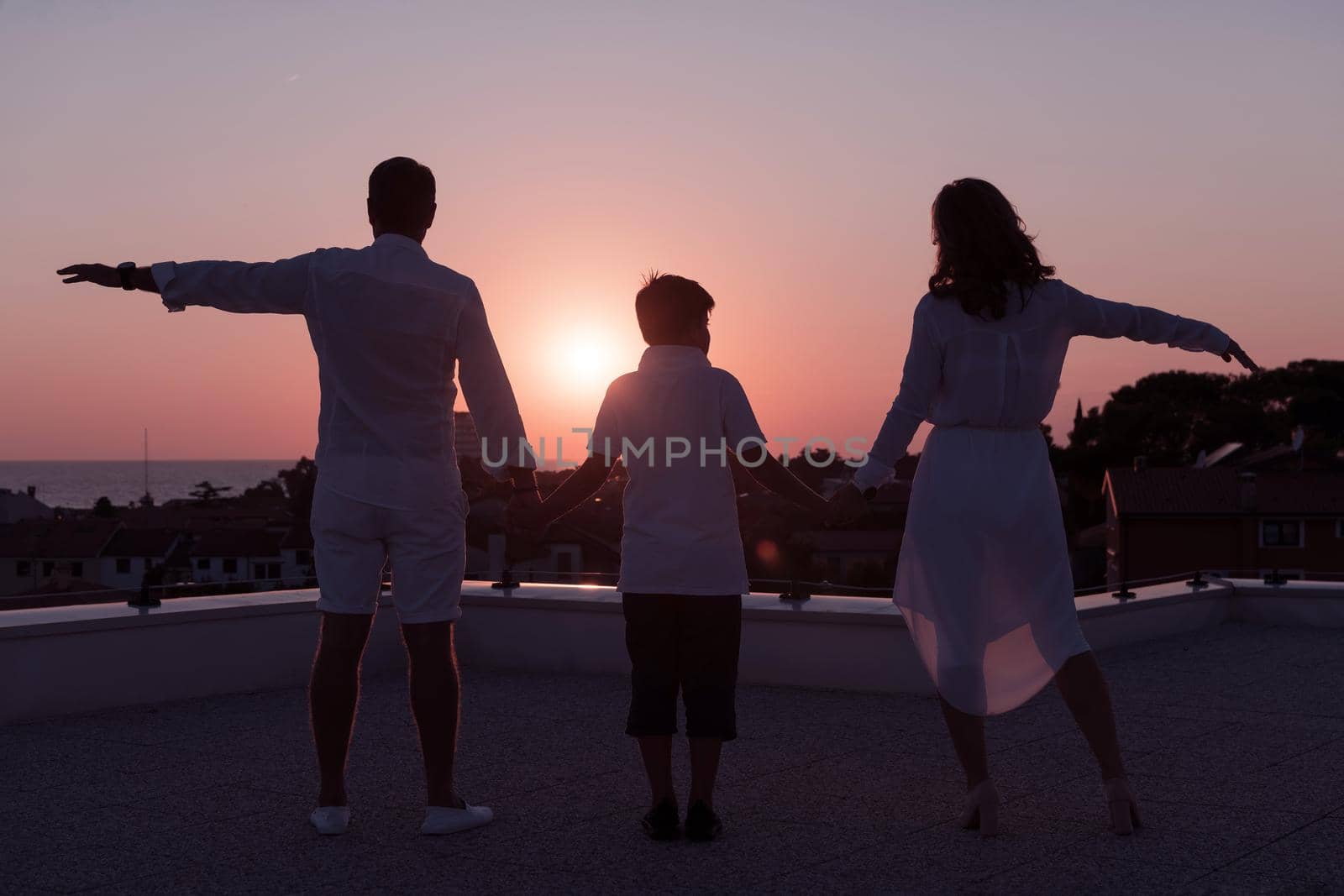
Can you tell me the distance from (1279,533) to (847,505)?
48.0 m

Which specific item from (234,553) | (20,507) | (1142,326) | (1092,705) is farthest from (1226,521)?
(20,507)

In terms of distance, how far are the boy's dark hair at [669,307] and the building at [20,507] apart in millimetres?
73885

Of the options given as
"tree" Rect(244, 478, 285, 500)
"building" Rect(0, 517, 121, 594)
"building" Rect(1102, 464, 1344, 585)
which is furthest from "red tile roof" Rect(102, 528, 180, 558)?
"tree" Rect(244, 478, 285, 500)

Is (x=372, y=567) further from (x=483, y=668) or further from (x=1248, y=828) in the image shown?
(x=483, y=668)

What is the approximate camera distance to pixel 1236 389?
79.2 m

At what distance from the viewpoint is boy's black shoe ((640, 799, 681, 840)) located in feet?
12.6

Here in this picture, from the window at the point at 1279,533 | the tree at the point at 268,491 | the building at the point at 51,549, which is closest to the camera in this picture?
the window at the point at 1279,533

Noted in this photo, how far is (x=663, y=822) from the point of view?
12.7 ft

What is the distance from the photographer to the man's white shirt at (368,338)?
150 inches

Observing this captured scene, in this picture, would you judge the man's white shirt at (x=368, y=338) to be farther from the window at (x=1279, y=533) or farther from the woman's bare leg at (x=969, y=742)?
the window at (x=1279, y=533)

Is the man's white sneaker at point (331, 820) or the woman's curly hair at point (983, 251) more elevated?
the woman's curly hair at point (983, 251)

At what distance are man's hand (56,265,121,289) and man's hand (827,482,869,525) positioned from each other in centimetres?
228

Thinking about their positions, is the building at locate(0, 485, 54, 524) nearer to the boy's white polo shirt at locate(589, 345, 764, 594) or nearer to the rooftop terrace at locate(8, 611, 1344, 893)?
the rooftop terrace at locate(8, 611, 1344, 893)

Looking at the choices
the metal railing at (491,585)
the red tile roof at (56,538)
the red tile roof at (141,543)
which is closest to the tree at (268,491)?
the red tile roof at (141,543)
